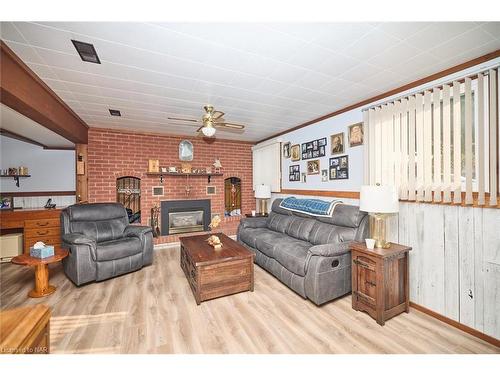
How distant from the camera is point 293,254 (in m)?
2.80

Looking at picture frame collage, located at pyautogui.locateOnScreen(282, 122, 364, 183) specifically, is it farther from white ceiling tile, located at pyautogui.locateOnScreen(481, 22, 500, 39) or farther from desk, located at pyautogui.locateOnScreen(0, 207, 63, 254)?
desk, located at pyautogui.locateOnScreen(0, 207, 63, 254)

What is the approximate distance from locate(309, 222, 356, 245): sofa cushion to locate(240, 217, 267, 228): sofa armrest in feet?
4.04

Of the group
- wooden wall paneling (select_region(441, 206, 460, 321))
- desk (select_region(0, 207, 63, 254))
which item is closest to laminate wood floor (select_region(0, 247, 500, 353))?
wooden wall paneling (select_region(441, 206, 460, 321))

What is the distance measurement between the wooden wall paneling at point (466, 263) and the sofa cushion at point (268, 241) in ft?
6.52

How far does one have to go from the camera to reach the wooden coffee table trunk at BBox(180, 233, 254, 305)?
8.41 feet

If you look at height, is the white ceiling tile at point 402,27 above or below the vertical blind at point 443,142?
above

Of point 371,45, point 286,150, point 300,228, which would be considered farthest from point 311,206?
point 371,45

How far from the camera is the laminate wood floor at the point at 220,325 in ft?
6.05

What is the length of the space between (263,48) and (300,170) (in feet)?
9.30

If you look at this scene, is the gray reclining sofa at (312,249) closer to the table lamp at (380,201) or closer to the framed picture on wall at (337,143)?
the table lamp at (380,201)

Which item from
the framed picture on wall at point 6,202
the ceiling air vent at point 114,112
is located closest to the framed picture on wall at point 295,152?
the ceiling air vent at point 114,112

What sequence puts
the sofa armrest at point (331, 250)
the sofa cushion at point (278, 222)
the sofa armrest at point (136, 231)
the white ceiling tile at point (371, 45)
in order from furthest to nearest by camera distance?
the sofa cushion at point (278, 222)
the sofa armrest at point (136, 231)
the sofa armrest at point (331, 250)
the white ceiling tile at point (371, 45)
